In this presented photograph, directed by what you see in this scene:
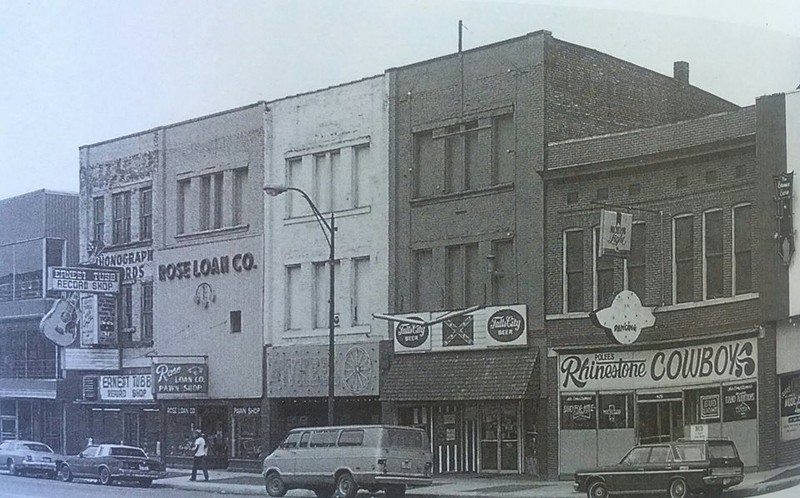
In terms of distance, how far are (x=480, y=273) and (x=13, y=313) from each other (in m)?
5.34

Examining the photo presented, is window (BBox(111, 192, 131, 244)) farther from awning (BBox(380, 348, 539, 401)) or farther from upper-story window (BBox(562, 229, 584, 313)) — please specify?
upper-story window (BBox(562, 229, 584, 313))

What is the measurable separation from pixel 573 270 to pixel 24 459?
21.4 ft

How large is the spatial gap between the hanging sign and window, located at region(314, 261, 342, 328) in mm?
3364

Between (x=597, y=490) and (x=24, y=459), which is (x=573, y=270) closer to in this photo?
(x=597, y=490)

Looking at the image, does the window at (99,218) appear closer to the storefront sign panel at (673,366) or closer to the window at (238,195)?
the window at (238,195)

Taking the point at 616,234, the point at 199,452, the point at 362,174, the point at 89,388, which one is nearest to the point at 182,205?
the point at 362,174

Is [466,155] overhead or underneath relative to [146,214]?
overhead

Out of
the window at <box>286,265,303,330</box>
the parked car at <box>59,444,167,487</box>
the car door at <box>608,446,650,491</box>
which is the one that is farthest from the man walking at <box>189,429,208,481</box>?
the car door at <box>608,446,650,491</box>

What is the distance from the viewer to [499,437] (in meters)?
14.1

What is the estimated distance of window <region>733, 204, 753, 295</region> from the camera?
469 inches

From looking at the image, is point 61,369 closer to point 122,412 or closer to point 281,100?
point 122,412

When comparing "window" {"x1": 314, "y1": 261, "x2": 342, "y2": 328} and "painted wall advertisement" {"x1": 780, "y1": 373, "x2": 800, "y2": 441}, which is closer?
"painted wall advertisement" {"x1": 780, "y1": 373, "x2": 800, "y2": 441}

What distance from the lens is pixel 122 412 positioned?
47.3 feet

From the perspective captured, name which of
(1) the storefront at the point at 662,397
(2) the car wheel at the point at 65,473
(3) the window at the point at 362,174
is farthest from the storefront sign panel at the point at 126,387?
(1) the storefront at the point at 662,397
